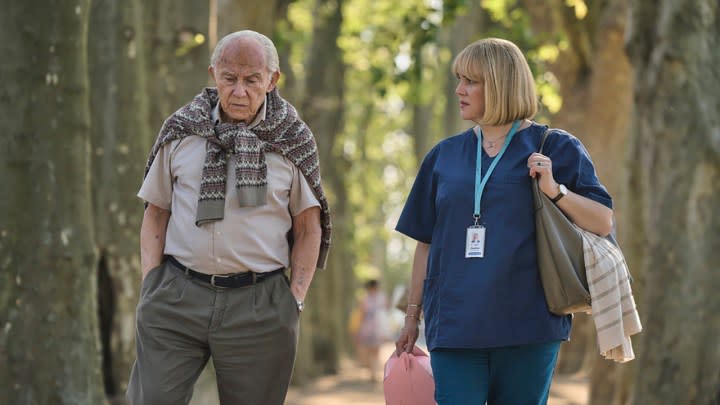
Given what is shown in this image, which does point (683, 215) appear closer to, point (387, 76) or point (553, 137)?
point (553, 137)

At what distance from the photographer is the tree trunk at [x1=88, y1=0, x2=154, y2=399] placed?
11328mm

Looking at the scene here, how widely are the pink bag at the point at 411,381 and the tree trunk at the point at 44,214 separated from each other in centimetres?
245

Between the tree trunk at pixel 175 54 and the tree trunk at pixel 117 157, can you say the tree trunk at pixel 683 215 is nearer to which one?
the tree trunk at pixel 175 54

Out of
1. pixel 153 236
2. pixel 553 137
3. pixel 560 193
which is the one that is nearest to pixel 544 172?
pixel 560 193

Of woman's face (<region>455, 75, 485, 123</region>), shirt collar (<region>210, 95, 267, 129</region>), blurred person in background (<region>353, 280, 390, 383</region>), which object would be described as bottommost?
blurred person in background (<region>353, 280, 390, 383</region>)

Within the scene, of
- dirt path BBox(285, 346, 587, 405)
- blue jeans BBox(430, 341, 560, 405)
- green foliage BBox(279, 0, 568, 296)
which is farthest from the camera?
dirt path BBox(285, 346, 587, 405)

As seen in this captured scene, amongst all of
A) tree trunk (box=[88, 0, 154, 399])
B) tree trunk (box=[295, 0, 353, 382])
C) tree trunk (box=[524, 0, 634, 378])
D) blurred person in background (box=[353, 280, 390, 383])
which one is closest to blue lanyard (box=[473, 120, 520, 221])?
tree trunk (box=[88, 0, 154, 399])

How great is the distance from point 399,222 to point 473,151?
478mm

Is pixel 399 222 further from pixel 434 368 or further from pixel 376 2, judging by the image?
pixel 376 2

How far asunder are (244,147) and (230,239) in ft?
1.19

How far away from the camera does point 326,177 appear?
25.5 metres

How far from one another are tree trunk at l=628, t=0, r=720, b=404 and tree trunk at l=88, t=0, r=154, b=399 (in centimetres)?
411

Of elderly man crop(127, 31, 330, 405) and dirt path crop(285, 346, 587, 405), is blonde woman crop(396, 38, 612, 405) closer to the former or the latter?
elderly man crop(127, 31, 330, 405)

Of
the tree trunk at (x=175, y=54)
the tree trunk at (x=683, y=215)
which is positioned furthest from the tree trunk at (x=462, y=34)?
the tree trunk at (x=683, y=215)
